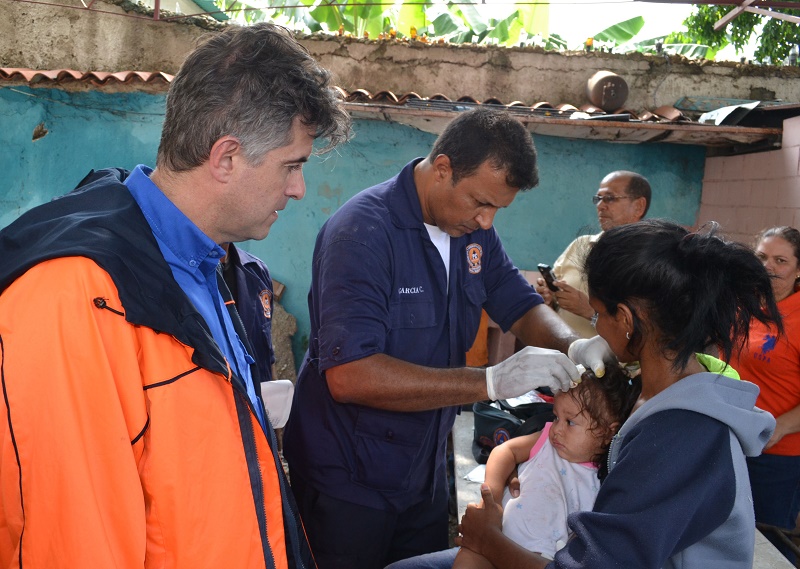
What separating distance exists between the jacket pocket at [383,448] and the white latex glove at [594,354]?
61 cm

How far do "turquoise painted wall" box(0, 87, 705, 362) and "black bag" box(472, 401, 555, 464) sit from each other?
3.14 meters

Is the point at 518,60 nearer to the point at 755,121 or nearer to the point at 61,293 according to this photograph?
the point at 755,121

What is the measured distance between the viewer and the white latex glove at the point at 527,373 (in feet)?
6.97

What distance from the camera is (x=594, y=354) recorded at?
225cm

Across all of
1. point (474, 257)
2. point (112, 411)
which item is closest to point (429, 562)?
point (474, 257)

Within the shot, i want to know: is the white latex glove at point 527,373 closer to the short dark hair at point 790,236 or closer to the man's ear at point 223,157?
the man's ear at point 223,157

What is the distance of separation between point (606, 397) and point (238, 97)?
1.57 m

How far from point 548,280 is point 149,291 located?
11.2 feet

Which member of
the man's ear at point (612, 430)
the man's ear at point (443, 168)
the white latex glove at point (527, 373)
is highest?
the man's ear at point (443, 168)

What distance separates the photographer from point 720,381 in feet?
5.08

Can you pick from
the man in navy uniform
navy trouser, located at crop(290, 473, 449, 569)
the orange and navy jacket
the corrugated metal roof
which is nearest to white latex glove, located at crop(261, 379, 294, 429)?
the man in navy uniform

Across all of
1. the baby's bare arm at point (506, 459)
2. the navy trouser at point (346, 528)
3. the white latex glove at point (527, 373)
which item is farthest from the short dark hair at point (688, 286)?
the navy trouser at point (346, 528)

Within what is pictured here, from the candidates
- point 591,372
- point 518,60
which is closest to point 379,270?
point 591,372

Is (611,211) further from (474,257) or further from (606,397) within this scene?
(606,397)
